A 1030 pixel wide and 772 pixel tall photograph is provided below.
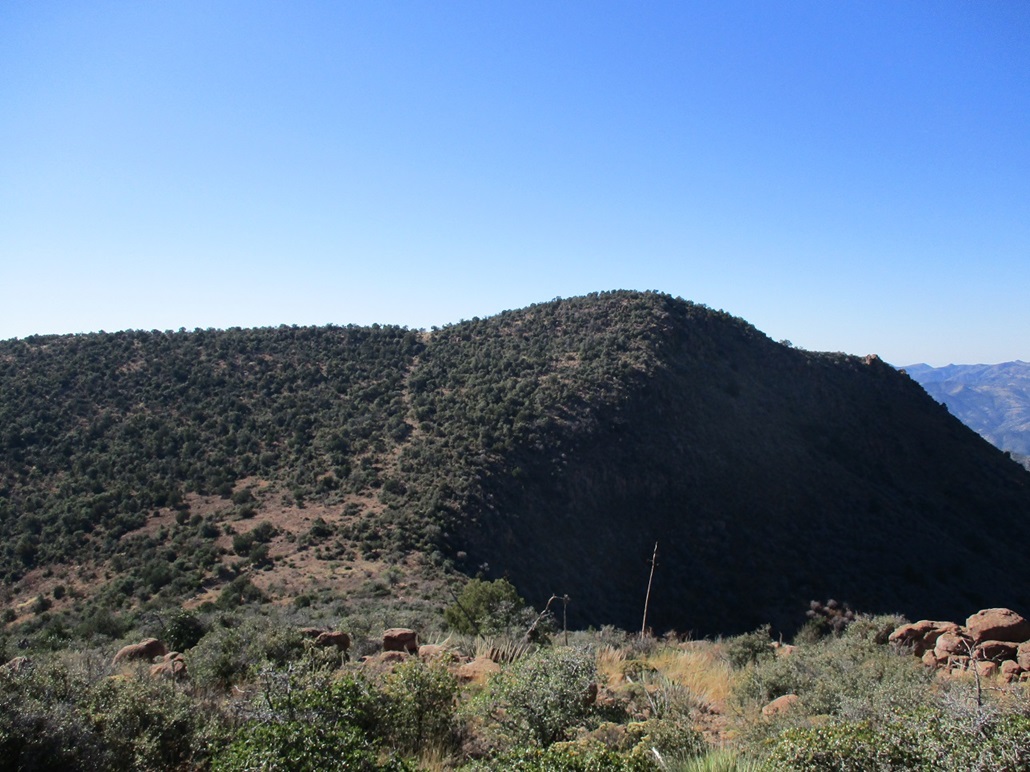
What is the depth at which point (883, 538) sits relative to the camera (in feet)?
98.4

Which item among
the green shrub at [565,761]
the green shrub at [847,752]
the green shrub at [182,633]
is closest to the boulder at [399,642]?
the green shrub at [182,633]

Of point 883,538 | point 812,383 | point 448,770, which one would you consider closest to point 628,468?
point 883,538

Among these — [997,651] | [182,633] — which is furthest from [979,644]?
[182,633]

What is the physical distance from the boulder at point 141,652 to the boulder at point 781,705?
931 cm

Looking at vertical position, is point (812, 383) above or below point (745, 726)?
above

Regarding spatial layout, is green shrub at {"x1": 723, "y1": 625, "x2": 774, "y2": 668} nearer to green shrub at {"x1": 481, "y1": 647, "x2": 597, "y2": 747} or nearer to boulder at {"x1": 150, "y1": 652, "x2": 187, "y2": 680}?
green shrub at {"x1": 481, "y1": 647, "x2": 597, "y2": 747}

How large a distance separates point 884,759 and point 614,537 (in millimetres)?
24098

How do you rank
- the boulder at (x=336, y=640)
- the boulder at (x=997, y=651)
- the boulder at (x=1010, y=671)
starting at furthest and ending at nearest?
the boulder at (x=336, y=640), the boulder at (x=997, y=651), the boulder at (x=1010, y=671)

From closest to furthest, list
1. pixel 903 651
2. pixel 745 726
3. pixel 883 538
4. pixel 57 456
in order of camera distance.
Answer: pixel 745 726 → pixel 903 651 → pixel 57 456 → pixel 883 538

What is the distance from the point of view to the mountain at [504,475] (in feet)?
74.1

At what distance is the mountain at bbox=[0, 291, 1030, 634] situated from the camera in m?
22.6

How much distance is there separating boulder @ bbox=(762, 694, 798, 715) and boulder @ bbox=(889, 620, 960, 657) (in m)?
3.73

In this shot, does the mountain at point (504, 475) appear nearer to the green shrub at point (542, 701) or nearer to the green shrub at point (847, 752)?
the green shrub at point (542, 701)

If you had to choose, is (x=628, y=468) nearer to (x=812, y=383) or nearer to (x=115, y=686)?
(x=812, y=383)
